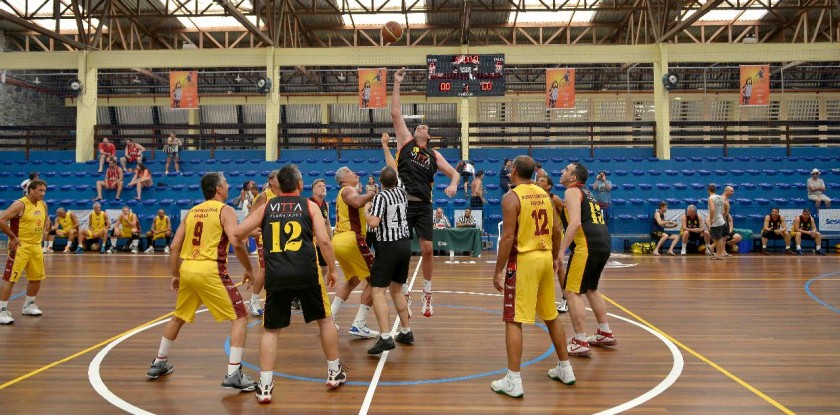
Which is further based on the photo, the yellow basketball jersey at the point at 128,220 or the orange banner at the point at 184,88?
the orange banner at the point at 184,88

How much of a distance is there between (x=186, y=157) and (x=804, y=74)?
29.6 m

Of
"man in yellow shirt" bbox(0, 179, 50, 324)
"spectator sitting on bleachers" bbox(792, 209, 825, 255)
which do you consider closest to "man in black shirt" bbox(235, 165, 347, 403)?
"man in yellow shirt" bbox(0, 179, 50, 324)

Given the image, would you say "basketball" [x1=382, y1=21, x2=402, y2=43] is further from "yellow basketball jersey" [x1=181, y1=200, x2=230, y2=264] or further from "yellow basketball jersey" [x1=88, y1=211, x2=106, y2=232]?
"yellow basketball jersey" [x1=88, y1=211, x2=106, y2=232]

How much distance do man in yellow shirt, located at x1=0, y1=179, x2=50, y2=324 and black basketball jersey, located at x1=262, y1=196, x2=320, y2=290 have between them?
4.70 metres

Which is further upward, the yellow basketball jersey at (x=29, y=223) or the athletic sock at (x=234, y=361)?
the yellow basketball jersey at (x=29, y=223)

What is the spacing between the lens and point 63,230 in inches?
659

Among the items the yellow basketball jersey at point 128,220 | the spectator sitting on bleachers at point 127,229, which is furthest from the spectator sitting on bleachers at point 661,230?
the yellow basketball jersey at point 128,220

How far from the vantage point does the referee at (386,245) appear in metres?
5.43

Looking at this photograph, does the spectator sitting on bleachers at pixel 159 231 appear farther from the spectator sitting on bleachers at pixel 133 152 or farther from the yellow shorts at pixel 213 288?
the yellow shorts at pixel 213 288

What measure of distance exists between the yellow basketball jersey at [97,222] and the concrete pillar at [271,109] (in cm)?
583

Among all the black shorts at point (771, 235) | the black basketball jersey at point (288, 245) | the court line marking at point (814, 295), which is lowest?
the court line marking at point (814, 295)

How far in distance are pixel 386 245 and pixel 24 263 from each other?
5.10 m

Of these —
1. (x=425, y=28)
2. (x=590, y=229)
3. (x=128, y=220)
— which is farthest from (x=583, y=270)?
(x=425, y=28)

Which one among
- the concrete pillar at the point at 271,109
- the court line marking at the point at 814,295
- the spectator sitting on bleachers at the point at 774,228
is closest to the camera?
the court line marking at the point at 814,295
